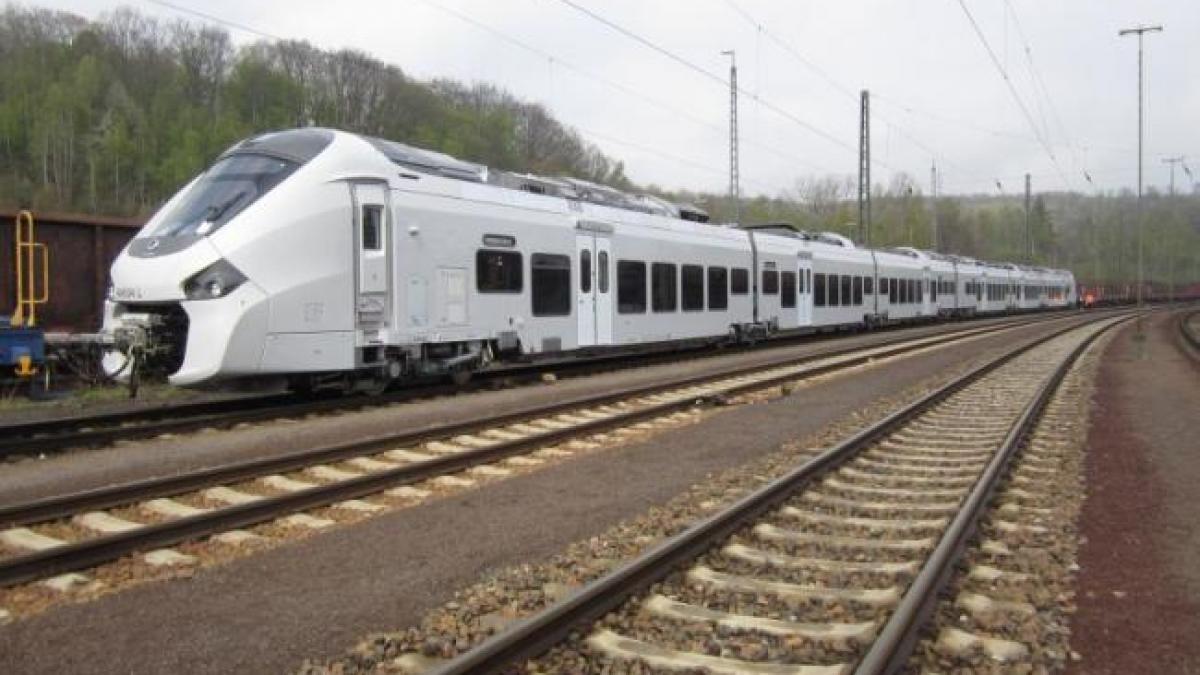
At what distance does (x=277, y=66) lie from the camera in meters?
57.1

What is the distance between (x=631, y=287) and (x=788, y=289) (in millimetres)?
10018

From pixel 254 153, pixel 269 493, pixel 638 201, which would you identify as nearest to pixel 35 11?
pixel 638 201

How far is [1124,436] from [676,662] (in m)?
8.57

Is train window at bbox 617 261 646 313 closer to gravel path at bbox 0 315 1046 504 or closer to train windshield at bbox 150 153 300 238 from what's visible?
gravel path at bbox 0 315 1046 504

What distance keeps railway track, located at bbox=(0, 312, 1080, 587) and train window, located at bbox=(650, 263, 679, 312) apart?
7.90 m

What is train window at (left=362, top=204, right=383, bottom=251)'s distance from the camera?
39.3 ft

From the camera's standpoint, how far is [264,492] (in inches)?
294

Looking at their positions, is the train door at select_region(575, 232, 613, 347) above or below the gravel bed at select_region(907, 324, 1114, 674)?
above

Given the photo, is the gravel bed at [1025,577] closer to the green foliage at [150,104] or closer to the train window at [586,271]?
the train window at [586,271]

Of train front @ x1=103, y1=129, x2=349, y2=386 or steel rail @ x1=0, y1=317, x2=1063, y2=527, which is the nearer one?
steel rail @ x1=0, y1=317, x2=1063, y2=527

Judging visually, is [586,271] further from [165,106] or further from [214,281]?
[165,106]

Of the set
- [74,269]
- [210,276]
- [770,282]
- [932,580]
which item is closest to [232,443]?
[210,276]

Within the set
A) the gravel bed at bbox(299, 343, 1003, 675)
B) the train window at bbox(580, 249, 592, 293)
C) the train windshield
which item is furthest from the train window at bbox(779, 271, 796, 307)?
the gravel bed at bbox(299, 343, 1003, 675)

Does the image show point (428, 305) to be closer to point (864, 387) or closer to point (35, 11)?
point (864, 387)
